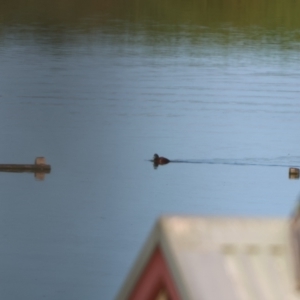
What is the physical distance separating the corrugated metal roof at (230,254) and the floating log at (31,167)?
8625 millimetres

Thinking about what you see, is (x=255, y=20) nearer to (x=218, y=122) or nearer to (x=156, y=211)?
(x=218, y=122)

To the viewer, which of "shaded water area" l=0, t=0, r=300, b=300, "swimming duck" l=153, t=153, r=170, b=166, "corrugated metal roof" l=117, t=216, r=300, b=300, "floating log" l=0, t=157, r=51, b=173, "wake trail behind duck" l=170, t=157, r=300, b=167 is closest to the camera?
"corrugated metal roof" l=117, t=216, r=300, b=300

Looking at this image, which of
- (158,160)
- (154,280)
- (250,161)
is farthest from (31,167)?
(154,280)

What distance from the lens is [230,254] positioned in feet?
2.53

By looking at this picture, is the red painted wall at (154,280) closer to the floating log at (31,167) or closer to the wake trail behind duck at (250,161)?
the floating log at (31,167)

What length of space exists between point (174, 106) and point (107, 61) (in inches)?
195

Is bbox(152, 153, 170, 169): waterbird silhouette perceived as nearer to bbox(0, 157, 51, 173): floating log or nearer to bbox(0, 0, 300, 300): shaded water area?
bbox(0, 0, 300, 300): shaded water area

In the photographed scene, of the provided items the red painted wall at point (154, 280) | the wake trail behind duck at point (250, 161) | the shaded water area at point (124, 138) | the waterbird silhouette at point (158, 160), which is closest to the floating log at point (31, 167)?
the shaded water area at point (124, 138)

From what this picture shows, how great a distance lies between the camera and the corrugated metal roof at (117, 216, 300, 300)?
736 mm

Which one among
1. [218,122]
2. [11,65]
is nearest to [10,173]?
[218,122]

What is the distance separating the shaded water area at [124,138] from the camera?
23.6ft

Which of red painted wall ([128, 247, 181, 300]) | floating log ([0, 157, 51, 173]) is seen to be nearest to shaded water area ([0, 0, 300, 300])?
floating log ([0, 157, 51, 173])

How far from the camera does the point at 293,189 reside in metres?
8.84

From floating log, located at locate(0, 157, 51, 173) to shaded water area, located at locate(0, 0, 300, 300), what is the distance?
5.2 inches
